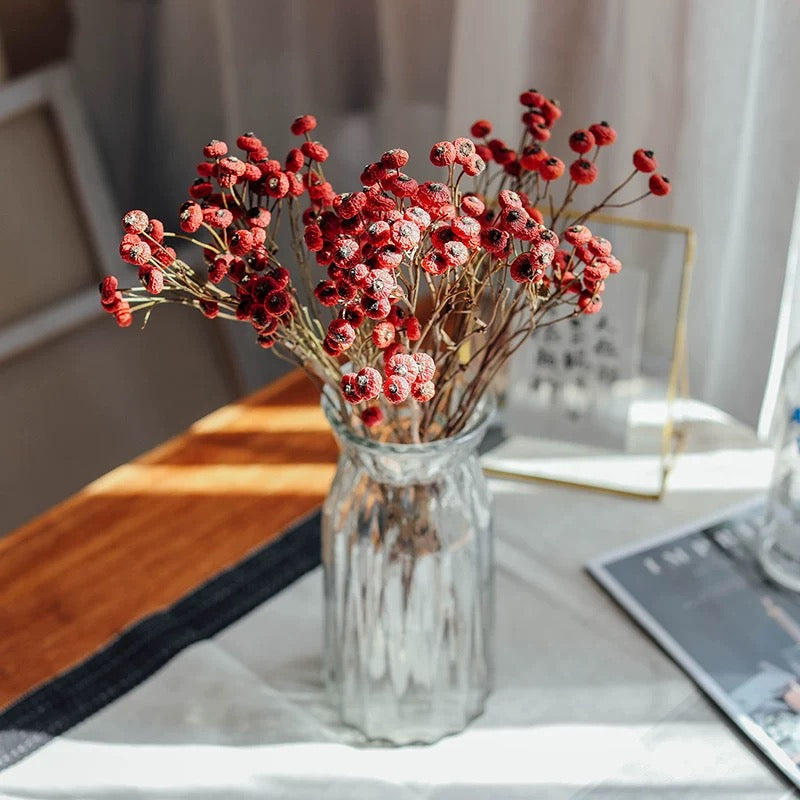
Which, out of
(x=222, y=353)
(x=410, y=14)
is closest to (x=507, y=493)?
(x=410, y=14)

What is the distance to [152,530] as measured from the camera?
1.11 metres

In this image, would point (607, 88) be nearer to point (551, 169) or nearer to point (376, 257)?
point (551, 169)

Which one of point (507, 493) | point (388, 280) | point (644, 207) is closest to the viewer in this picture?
point (388, 280)

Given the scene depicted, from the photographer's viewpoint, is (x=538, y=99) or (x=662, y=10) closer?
(x=538, y=99)

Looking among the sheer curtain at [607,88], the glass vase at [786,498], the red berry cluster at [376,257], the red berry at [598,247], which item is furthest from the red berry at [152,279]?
the sheer curtain at [607,88]

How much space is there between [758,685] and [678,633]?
0.08m

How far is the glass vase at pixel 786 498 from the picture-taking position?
3.38ft

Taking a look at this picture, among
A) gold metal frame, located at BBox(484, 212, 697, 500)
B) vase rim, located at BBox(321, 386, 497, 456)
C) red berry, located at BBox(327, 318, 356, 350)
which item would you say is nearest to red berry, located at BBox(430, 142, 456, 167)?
red berry, located at BBox(327, 318, 356, 350)

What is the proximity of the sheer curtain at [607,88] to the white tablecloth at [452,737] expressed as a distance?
0.41 meters

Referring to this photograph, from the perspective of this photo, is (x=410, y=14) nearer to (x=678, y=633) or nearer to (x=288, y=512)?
(x=288, y=512)

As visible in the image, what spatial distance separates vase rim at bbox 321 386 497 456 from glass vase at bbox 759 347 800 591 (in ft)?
1.15

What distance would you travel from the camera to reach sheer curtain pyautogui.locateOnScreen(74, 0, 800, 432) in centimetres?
118

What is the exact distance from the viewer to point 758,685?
92 cm

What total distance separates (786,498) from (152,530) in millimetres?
596
